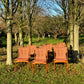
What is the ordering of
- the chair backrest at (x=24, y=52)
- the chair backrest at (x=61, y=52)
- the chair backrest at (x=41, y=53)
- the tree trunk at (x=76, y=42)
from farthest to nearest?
the tree trunk at (x=76, y=42) < the chair backrest at (x=24, y=52) < the chair backrest at (x=61, y=52) < the chair backrest at (x=41, y=53)

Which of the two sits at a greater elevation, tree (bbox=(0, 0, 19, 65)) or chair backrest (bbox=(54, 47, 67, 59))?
tree (bbox=(0, 0, 19, 65))

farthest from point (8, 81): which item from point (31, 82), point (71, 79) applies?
point (71, 79)

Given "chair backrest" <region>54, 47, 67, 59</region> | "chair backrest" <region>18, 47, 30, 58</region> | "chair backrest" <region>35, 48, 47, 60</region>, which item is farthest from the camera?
"chair backrest" <region>18, 47, 30, 58</region>

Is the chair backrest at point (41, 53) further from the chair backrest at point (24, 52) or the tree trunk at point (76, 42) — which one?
the tree trunk at point (76, 42)

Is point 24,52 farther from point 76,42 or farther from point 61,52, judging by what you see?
point 76,42

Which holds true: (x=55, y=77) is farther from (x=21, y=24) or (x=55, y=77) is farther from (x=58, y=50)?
(x=21, y=24)

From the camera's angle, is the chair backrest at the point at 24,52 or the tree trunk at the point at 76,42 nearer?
the chair backrest at the point at 24,52

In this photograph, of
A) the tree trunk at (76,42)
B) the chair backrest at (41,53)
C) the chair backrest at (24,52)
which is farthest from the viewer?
the tree trunk at (76,42)

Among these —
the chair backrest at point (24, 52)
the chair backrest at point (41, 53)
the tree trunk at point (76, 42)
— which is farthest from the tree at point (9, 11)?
the tree trunk at point (76, 42)

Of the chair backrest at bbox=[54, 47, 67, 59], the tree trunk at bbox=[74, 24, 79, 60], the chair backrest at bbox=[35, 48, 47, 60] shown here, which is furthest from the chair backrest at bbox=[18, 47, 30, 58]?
the tree trunk at bbox=[74, 24, 79, 60]

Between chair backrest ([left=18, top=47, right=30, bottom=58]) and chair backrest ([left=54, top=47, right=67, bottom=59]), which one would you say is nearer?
chair backrest ([left=54, top=47, right=67, bottom=59])

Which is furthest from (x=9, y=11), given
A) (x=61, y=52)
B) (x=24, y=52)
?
(x=61, y=52)

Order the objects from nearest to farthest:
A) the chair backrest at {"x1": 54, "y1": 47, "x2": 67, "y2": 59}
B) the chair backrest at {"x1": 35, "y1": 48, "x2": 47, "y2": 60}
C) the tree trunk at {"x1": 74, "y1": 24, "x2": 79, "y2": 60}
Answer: the chair backrest at {"x1": 35, "y1": 48, "x2": 47, "y2": 60} < the chair backrest at {"x1": 54, "y1": 47, "x2": 67, "y2": 59} < the tree trunk at {"x1": 74, "y1": 24, "x2": 79, "y2": 60}

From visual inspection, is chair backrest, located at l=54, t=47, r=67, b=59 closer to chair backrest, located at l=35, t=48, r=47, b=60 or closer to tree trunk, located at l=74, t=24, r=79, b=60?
chair backrest, located at l=35, t=48, r=47, b=60
